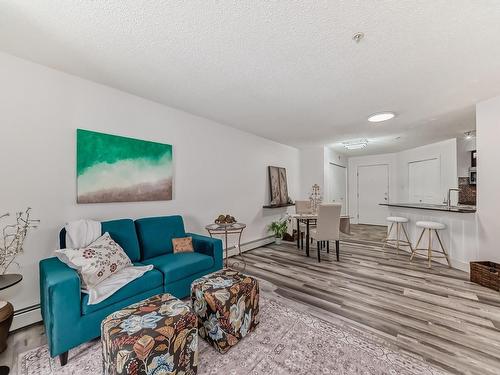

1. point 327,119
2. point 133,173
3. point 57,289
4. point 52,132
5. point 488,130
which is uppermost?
point 327,119

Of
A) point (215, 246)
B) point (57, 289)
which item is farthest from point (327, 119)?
point (57, 289)

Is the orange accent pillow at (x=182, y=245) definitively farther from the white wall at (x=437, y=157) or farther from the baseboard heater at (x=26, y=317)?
the white wall at (x=437, y=157)

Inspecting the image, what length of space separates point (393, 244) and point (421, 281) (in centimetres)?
193

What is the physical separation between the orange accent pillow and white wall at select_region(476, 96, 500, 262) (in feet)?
13.0

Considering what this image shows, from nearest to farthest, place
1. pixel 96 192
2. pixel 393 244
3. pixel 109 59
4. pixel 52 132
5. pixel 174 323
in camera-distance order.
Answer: pixel 174 323 → pixel 109 59 → pixel 52 132 → pixel 96 192 → pixel 393 244

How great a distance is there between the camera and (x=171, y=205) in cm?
318

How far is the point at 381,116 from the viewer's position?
3422mm

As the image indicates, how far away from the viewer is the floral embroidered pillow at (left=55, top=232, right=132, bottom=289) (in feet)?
5.84

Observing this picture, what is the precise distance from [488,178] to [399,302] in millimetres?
2157

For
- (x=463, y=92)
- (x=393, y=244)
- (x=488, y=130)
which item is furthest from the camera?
(x=393, y=244)

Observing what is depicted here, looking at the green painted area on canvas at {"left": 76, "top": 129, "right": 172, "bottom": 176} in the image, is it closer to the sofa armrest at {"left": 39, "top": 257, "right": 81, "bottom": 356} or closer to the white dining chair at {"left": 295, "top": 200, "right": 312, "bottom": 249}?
the sofa armrest at {"left": 39, "top": 257, "right": 81, "bottom": 356}

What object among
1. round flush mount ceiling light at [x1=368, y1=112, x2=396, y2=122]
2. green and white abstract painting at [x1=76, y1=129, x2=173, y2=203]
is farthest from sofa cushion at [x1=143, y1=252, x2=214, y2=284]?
round flush mount ceiling light at [x1=368, y1=112, x2=396, y2=122]

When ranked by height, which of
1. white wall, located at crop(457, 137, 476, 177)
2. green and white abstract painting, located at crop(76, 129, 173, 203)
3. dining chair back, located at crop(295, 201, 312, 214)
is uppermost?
white wall, located at crop(457, 137, 476, 177)

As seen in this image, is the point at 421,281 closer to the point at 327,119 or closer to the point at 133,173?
the point at 327,119
